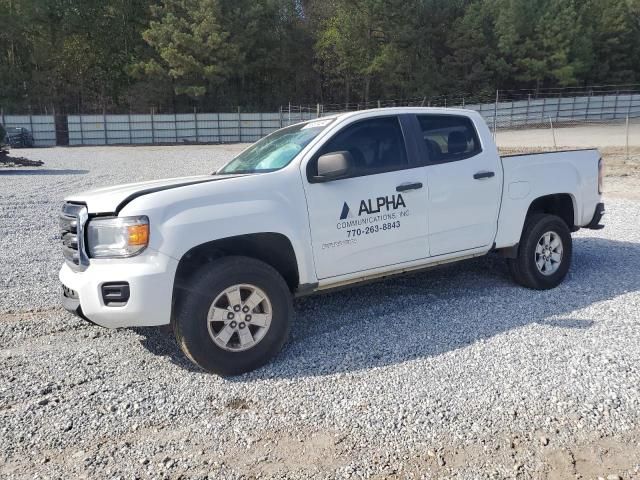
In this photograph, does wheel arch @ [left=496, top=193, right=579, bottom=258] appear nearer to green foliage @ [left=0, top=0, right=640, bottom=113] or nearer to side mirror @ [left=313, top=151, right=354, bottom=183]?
side mirror @ [left=313, top=151, right=354, bottom=183]

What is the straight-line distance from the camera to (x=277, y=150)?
4832 mm

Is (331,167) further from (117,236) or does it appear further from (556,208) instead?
(556,208)

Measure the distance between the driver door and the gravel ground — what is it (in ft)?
2.24

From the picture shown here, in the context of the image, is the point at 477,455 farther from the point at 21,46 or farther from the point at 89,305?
the point at 21,46

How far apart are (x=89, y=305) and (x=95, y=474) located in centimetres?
128

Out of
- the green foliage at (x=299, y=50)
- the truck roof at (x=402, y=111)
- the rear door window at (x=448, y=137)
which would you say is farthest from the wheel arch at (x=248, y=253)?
the green foliage at (x=299, y=50)

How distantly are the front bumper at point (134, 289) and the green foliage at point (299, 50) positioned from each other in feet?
157

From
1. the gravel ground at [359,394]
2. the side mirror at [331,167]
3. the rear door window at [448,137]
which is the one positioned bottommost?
the gravel ground at [359,394]

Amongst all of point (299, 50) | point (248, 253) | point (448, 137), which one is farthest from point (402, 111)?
point (299, 50)

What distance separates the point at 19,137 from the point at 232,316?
1575 inches

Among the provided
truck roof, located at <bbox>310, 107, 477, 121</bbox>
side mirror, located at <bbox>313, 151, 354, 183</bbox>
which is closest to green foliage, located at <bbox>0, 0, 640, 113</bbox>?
truck roof, located at <bbox>310, 107, 477, 121</bbox>

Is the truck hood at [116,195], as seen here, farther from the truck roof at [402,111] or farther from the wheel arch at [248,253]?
the truck roof at [402,111]

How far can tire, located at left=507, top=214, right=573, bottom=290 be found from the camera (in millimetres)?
5594

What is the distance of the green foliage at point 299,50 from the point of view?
51325 millimetres
